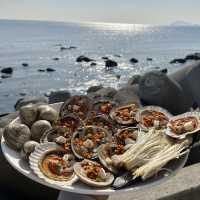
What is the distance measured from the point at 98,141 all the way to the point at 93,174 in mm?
375

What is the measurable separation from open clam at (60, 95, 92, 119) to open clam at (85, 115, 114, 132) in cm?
16

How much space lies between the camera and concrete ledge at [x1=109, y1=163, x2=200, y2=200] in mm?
4035

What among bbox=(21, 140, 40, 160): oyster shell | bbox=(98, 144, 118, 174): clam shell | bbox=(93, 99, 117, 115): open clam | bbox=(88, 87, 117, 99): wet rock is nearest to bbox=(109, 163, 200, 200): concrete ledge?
bbox=(93, 99, 117, 115): open clam

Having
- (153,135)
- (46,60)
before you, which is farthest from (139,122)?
(46,60)

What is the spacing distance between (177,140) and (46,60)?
54182 millimetres

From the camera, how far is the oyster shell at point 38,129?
331 centimetres

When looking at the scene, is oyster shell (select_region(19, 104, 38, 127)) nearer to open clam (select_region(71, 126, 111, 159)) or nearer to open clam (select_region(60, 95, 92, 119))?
open clam (select_region(60, 95, 92, 119))

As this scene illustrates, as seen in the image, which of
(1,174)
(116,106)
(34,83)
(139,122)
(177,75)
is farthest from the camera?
(34,83)

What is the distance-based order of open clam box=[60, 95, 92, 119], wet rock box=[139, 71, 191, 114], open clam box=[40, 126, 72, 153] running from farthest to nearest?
1. wet rock box=[139, 71, 191, 114]
2. open clam box=[60, 95, 92, 119]
3. open clam box=[40, 126, 72, 153]

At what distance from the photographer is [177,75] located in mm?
6488

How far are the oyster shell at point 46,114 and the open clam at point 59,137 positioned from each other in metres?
0.24

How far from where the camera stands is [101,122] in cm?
342

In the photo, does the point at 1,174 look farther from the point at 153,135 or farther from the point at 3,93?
the point at 3,93

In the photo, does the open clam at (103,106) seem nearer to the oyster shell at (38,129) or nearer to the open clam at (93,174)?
the oyster shell at (38,129)
